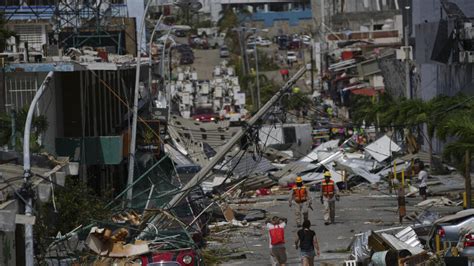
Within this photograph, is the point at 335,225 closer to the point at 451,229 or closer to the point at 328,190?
the point at 328,190

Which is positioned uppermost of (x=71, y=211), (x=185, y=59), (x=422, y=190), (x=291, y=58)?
(x=71, y=211)

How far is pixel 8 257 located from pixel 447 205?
19.6 meters

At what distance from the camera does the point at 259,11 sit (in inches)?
6998

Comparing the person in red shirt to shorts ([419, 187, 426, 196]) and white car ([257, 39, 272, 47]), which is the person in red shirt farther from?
shorts ([419, 187, 426, 196])

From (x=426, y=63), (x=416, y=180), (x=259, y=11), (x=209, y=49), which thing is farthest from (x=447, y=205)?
(x=259, y=11)

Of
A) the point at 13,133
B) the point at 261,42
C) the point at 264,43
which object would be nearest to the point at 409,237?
the point at 13,133

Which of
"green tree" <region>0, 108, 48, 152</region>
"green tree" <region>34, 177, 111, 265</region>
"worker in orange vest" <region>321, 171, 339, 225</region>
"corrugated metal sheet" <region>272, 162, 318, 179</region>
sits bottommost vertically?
"corrugated metal sheet" <region>272, 162, 318, 179</region>

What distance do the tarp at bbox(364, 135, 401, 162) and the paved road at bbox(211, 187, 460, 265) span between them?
7.00 metres

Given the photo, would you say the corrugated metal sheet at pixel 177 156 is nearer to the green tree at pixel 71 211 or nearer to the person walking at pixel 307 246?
the green tree at pixel 71 211

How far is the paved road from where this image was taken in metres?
29.1

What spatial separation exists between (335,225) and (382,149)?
19.5 meters

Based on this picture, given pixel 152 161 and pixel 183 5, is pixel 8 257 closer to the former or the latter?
pixel 183 5

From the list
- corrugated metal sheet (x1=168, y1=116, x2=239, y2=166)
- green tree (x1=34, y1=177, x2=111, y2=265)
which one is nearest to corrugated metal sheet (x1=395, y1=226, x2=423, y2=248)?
green tree (x1=34, y1=177, x2=111, y2=265)

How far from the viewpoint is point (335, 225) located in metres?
35.1
